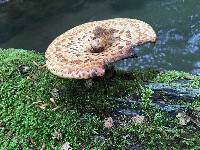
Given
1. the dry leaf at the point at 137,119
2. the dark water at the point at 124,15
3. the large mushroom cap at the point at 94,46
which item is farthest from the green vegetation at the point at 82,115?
the dark water at the point at 124,15

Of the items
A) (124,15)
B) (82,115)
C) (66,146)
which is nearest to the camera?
(66,146)

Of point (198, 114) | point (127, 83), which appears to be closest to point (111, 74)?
point (127, 83)

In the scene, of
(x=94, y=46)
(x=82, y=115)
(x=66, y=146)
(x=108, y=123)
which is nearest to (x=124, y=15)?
(x=94, y=46)

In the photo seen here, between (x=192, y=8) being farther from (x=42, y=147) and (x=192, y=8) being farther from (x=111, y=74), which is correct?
(x=42, y=147)

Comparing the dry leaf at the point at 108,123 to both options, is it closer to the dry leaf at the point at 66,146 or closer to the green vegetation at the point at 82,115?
the green vegetation at the point at 82,115

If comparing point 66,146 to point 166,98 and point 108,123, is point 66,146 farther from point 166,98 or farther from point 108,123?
point 166,98
